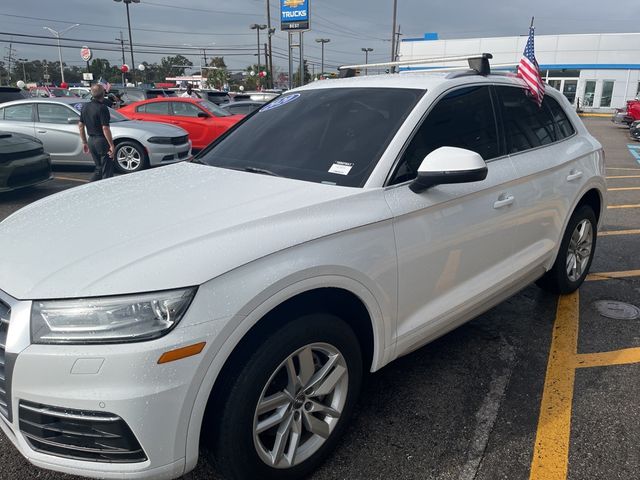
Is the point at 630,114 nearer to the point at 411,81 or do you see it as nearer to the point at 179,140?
the point at 179,140

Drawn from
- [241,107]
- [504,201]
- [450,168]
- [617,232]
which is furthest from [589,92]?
[450,168]

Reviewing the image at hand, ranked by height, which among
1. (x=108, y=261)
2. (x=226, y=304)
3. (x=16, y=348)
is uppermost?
(x=108, y=261)

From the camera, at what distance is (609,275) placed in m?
5.00

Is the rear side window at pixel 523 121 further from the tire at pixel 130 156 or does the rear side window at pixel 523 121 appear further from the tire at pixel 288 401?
the tire at pixel 130 156

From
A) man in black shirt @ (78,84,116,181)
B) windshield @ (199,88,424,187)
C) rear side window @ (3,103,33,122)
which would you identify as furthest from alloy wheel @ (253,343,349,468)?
rear side window @ (3,103,33,122)

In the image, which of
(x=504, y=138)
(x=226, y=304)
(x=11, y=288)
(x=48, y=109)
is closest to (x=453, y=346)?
(x=504, y=138)

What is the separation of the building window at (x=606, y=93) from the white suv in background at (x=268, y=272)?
42.3m

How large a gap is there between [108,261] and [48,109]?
10.4 m

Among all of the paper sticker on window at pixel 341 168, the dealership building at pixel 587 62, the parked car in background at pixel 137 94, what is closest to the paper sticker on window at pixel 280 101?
the paper sticker on window at pixel 341 168

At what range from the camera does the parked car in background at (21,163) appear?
24.8 ft

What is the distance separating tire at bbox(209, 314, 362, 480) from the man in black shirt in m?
7.28

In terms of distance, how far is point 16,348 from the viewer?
1.81 meters

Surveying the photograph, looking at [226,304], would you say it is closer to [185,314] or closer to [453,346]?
[185,314]

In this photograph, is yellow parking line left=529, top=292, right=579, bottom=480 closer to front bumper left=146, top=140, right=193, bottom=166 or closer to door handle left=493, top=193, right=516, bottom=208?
door handle left=493, top=193, right=516, bottom=208
